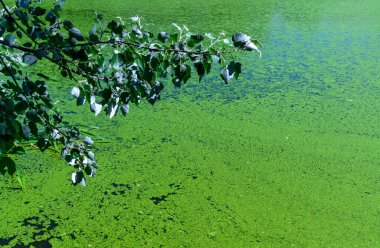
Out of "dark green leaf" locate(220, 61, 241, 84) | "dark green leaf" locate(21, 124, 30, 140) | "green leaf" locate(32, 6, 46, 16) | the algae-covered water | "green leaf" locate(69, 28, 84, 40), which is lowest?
the algae-covered water

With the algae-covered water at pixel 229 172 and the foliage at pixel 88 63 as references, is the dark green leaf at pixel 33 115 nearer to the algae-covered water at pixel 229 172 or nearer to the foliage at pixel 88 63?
the foliage at pixel 88 63

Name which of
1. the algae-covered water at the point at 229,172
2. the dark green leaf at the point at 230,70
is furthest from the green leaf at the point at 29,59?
the algae-covered water at the point at 229,172

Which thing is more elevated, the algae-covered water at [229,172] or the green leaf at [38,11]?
the green leaf at [38,11]

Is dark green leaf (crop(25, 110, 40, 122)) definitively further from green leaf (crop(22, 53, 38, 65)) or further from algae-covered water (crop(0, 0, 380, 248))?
algae-covered water (crop(0, 0, 380, 248))

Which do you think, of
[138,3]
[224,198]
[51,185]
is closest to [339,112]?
[224,198]

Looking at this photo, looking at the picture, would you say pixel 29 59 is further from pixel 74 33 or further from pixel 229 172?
pixel 229 172

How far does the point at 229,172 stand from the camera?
1805 millimetres

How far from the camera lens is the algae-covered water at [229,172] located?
4.87ft

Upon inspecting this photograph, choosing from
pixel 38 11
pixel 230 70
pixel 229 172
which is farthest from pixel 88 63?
pixel 229 172

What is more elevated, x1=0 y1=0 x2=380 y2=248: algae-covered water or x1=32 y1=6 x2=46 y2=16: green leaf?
x1=32 y1=6 x2=46 y2=16: green leaf

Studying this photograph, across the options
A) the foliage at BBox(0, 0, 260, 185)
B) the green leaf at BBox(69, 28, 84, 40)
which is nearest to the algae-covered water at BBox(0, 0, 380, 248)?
the foliage at BBox(0, 0, 260, 185)

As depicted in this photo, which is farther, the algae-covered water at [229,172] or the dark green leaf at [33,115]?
the algae-covered water at [229,172]

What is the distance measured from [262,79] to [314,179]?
99 cm

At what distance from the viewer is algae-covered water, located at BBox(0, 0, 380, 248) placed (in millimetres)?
1484
